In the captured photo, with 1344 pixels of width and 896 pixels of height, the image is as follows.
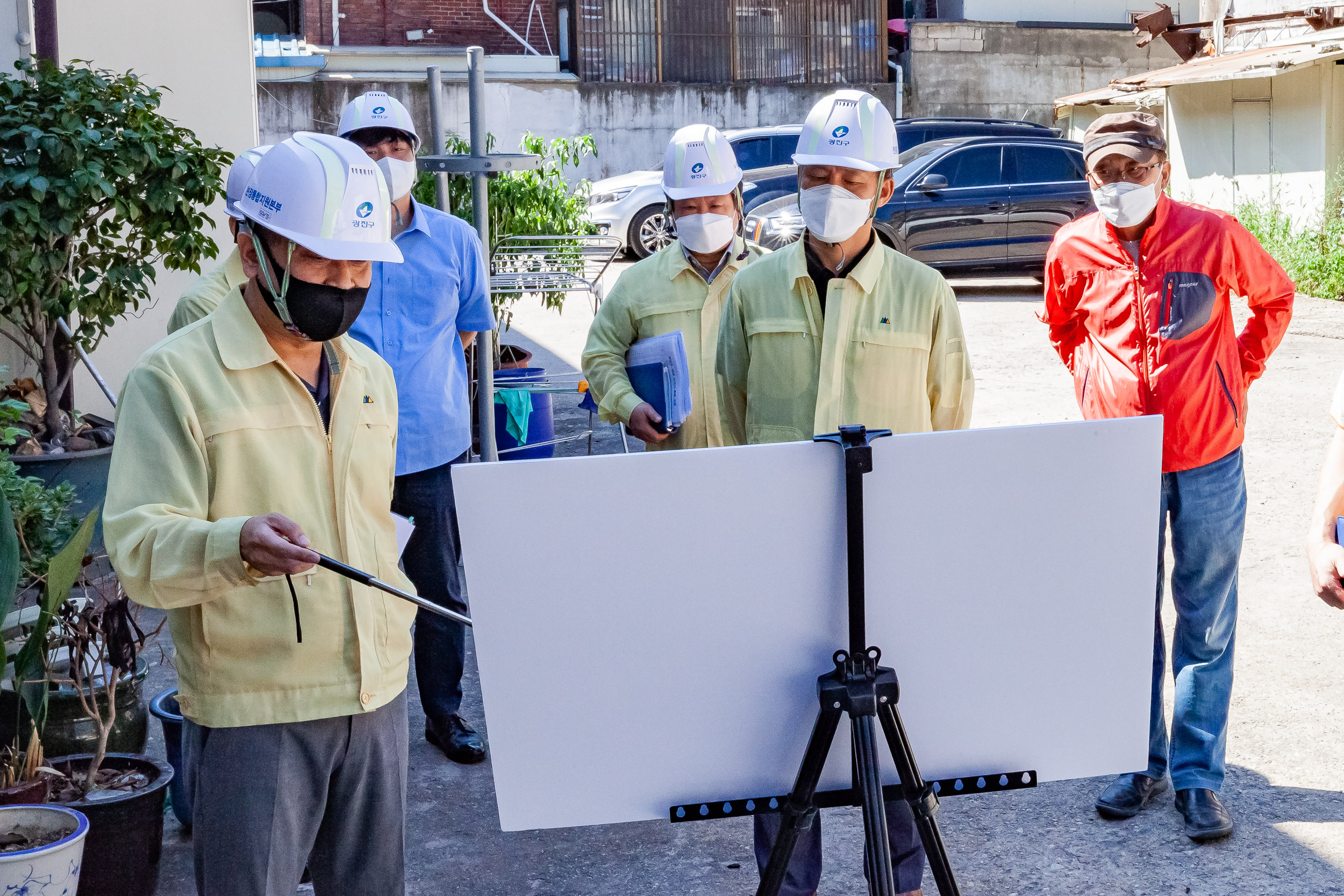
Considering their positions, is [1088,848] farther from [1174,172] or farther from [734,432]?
[1174,172]

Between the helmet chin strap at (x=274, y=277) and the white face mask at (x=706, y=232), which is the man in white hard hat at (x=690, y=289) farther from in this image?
the helmet chin strap at (x=274, y=277)

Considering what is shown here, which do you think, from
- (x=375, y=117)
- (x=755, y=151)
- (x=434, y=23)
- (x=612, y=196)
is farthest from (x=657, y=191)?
(x=375, y=117)

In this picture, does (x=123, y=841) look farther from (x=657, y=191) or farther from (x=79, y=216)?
(x=657, y=191)

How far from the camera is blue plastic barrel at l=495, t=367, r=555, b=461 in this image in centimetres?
645

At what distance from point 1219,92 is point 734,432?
51.7 feet

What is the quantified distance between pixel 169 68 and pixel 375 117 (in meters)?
3.10

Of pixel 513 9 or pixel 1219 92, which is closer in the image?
pixel 1219 92

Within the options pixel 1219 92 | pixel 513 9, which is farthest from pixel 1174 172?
pixel 513 9

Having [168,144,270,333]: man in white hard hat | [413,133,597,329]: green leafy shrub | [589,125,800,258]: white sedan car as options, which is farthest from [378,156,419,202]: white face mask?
[589,125,800,258]: white sedan car

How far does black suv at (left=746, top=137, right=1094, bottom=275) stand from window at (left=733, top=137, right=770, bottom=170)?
2.79m

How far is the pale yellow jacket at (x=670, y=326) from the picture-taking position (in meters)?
3.97

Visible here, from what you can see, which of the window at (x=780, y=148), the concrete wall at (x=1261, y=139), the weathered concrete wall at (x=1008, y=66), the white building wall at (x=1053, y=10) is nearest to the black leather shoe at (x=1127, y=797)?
the concrete wall at (x=1261, y=139)

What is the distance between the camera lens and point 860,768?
2004 millimetres

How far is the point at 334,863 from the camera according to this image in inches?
96.6
